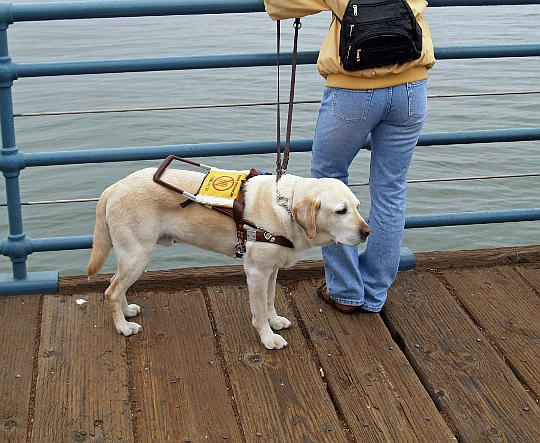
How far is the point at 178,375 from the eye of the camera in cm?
330

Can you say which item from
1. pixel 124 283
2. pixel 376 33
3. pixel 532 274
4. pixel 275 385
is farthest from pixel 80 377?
pixel 532 274

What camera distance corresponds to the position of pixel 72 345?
3.53 m

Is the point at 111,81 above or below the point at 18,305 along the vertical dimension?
below

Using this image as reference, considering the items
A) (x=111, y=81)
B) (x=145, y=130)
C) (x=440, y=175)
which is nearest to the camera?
(x=440, y=175)

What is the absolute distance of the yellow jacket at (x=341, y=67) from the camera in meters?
3.22

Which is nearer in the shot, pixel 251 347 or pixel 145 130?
pixel 251 347

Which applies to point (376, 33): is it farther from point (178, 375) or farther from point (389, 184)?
point (178, 375)

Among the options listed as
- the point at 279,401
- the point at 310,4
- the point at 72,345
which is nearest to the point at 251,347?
the point at 279,401

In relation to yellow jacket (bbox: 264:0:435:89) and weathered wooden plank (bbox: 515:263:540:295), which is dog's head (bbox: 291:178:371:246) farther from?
weathered wooden plank (bbox: 515:263:540:295)

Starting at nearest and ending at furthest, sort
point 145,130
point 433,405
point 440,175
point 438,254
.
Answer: point 433,405 < point 438,254 < point 440,175 < point 145,130

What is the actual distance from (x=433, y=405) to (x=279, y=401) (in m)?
0.63

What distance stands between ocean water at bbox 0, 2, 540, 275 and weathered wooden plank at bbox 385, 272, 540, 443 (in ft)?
11.2

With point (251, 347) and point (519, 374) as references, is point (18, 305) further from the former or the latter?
point (519, 374)

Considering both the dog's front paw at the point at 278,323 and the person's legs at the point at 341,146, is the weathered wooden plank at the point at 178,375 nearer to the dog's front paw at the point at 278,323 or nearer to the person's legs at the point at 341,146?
the dog's front paw at the point at 278,323
